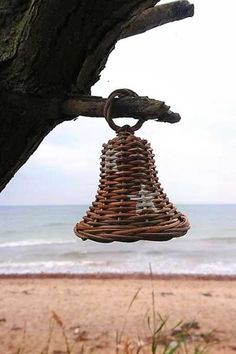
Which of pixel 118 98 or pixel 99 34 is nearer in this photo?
pixel 118 98

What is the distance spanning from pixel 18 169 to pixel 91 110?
0.48 m

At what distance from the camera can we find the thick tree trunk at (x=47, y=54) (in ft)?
4.71

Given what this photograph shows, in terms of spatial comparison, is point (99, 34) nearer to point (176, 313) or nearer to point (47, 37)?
point (47, 37)

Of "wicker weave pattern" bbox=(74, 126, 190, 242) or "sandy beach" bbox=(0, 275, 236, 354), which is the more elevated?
"wicker weave pattern" bbox=(74, 126, 190, 242)

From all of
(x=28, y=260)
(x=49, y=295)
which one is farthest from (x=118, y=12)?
(x=28, y=260)

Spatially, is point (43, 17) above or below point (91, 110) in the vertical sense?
above

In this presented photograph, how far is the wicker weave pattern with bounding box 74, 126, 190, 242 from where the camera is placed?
3.86 ft

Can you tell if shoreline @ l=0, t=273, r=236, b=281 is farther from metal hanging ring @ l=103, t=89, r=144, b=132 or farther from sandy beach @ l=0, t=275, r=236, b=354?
metal hanging ring @ l=103, t=89, r=144, b=132

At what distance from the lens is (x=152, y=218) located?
47.5 inches

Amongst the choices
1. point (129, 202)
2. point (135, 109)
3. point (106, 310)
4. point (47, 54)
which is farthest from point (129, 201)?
point (106, 310)

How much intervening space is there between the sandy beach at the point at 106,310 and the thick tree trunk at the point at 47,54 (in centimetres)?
376

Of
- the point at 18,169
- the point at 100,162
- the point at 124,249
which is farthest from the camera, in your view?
the point at 124,249

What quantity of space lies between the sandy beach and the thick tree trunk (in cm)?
376

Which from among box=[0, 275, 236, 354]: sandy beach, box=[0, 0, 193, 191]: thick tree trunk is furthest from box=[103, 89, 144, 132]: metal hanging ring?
box=[0, 275, 236, 354]: sandy beach
